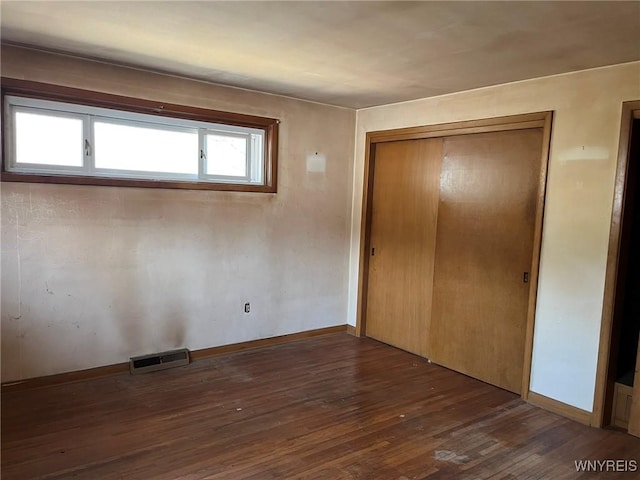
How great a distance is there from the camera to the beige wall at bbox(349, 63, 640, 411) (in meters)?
3.00

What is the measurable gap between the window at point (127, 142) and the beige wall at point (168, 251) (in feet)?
0.31

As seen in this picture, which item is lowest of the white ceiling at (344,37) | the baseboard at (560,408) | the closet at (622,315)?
the baseboard at (560,408)

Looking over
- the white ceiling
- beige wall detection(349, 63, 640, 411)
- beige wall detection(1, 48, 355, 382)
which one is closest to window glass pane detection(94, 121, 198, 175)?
beige wall detection(1, 48, 355, 382)

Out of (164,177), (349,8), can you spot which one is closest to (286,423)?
(164,177)

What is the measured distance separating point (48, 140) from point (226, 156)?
4.62ft

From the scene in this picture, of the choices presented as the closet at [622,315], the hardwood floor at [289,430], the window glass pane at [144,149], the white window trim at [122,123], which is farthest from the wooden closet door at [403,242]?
the window glass pane at [144,149]

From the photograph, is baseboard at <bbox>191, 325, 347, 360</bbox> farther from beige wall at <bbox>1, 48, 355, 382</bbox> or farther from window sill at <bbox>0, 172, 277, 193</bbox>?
window sill at <bbox>0, 172, 277, 193</bbox>

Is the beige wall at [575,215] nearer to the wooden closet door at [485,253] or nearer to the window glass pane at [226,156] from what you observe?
the wooden closet door at [485,253]

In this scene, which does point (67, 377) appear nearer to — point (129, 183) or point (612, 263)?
point (129, 183)

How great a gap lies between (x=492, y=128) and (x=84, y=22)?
2947 millimetres

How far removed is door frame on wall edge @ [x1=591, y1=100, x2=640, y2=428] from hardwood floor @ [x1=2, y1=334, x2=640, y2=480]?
0.73 ft

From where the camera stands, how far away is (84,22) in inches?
101

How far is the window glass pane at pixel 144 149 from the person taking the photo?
357 centimetres

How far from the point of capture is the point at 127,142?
3.67 m
